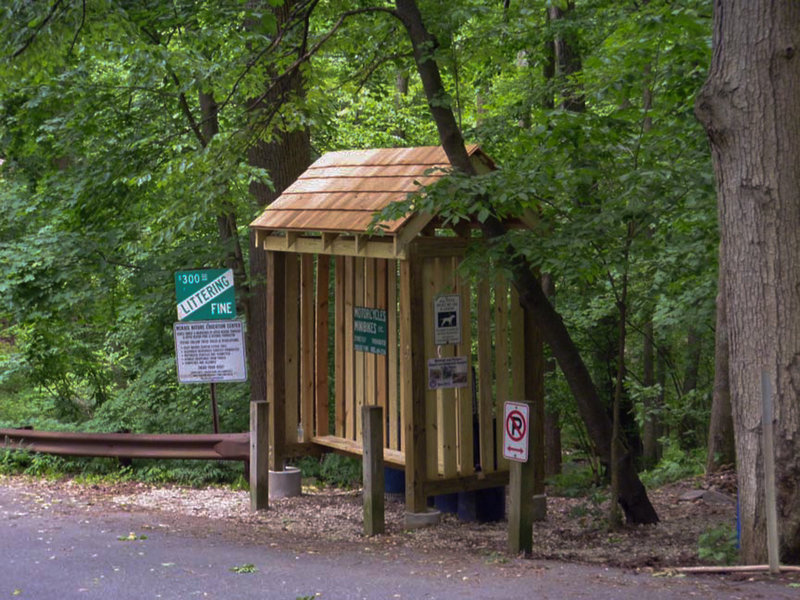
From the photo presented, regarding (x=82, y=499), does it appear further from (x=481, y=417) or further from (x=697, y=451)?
(x=697, y=451)

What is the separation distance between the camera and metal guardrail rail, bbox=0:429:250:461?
10898mm

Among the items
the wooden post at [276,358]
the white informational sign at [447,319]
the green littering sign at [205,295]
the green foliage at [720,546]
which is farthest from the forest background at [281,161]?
the green foliage at [720,546]

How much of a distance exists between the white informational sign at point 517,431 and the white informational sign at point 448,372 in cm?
147

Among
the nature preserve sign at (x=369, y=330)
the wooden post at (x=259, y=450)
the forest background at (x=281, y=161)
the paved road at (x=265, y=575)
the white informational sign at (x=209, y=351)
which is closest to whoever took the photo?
the paved road at (x=265, y=575)

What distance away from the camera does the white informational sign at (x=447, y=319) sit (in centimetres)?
903

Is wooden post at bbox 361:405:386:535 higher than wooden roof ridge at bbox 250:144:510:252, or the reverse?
wooden roof ridge at bbox 250:144:510:252

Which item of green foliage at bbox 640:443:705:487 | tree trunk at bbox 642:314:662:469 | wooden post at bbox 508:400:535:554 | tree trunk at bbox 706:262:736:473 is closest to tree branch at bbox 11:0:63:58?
wooden post at bbox 508:400:535:554

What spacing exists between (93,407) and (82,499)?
9.81 m

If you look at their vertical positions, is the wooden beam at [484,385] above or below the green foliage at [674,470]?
above

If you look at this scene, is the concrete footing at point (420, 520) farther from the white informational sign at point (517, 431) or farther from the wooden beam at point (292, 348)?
the wooden beam at point (292, 348)

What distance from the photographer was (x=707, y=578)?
6.37m

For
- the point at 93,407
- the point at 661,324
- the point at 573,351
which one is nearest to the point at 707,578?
the point at 573,351

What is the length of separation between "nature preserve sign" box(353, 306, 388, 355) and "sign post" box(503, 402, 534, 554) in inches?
96.8

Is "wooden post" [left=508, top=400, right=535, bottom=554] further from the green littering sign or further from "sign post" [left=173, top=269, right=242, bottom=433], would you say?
the green littering sign
